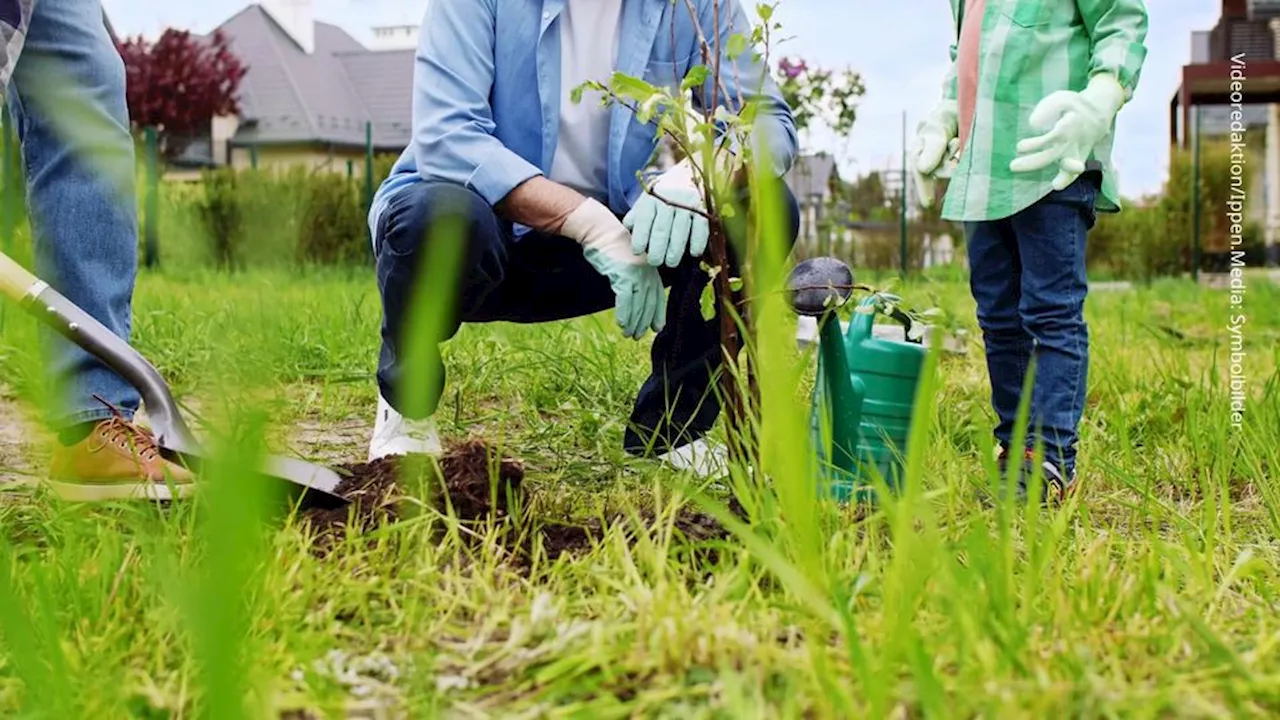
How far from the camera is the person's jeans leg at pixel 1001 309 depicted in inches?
85.7

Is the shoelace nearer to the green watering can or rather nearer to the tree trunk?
the tree trunk

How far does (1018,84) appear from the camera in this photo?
209 centimetres

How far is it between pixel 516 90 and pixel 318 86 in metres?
27.5

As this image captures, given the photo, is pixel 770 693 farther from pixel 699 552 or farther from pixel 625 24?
pixel 625 24

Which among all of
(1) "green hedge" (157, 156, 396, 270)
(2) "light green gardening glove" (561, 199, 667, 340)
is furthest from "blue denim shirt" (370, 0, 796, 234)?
(1) "green hedge" (157, 156, 396, 270)

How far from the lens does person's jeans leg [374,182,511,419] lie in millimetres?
1834

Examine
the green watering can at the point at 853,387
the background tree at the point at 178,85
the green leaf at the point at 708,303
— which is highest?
the background tree at the point at 178,85

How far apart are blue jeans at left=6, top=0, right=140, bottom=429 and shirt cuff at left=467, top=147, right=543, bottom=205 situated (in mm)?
517

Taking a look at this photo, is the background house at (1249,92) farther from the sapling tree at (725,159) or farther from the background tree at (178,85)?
the background tree at (178,85)

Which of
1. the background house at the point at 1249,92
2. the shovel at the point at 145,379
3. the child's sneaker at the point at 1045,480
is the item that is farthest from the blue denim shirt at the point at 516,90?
the background house at the point at 1249,92

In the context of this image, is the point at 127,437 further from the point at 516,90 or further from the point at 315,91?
the point at 315,91

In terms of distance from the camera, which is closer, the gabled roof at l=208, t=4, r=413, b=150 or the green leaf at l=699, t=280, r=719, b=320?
the green leaf at l=699, t=280, r=719, b=320

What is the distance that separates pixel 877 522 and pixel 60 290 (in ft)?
4.24

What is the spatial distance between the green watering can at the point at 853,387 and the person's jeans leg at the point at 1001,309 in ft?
1.31
